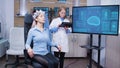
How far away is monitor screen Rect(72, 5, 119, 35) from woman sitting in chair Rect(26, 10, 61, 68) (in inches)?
27.2

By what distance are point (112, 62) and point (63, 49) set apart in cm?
104

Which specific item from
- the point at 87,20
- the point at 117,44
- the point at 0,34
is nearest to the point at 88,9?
the point at 87,20

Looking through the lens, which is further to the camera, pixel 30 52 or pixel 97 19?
pixel 97 19

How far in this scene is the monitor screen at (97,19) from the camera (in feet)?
11.6

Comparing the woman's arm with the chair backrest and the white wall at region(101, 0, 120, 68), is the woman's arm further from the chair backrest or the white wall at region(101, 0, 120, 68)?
the chair backrest

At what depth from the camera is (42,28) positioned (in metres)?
3.59

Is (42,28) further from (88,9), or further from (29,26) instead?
(88,9)

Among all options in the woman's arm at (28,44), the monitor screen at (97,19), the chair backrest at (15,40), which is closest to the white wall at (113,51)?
the monitor screen at (97,19)

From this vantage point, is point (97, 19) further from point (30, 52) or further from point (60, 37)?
point (30, 52)

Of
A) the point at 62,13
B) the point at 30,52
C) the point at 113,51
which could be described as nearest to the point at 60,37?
the point at 62,13

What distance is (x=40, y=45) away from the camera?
350 centimetres

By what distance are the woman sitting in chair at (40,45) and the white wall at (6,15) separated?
2773 millimetres

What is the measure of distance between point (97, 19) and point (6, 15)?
3.28 m

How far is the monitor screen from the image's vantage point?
3.52 m
